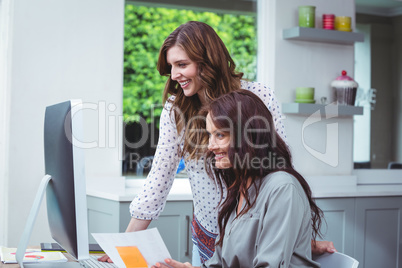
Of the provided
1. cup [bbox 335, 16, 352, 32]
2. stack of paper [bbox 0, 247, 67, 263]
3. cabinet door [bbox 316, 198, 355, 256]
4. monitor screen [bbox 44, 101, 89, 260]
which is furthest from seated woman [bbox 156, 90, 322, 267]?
cup [bbox 335, 16, 352, 32]

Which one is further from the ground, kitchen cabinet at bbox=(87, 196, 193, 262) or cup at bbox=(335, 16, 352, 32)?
cup at bbox=(335, 16, 352, 32)

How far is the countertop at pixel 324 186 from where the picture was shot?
2822 mm

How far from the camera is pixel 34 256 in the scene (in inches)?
60.5

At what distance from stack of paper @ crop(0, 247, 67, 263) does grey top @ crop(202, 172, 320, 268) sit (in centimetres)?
51

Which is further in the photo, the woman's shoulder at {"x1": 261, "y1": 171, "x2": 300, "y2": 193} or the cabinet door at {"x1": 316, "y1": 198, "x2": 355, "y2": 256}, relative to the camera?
the cabinet door at {"x1": 316, "y1": 198, "x2": 355, "y2": 256}

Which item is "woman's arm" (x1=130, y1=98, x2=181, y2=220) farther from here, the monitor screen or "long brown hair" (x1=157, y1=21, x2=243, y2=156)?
the monitor screen

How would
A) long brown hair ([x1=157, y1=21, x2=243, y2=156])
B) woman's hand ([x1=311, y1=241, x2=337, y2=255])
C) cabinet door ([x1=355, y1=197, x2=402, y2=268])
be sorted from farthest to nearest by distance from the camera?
cabinet door ([x1=355, y1=197, x2=402, y2=268]) → long brown hair ([x1=157, y1=21, x2=243, y2=156]) → woman's hand ([x1=311, y1=241, x2=337, y2=255])

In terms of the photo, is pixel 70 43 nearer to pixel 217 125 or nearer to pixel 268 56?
pixel 268 56

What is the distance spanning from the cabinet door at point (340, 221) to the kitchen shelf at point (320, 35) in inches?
43.4

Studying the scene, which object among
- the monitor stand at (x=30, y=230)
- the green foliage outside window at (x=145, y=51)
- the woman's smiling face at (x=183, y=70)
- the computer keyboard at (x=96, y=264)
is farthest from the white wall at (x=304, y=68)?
the monitor stand at (x=30, y=230)

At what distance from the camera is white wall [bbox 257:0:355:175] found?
3.52 m

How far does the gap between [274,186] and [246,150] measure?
12 centimetres

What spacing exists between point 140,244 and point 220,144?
35 centimetres

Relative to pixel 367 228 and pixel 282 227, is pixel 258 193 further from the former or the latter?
pixel 367 228
